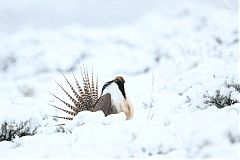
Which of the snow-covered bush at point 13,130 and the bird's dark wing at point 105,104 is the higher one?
the bird's dark wing at point 105,104

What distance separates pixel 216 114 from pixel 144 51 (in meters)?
20.0

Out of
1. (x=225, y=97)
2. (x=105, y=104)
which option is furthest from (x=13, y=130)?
(x=225, y=97)

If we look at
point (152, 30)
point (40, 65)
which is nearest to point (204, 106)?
point (40, 65)

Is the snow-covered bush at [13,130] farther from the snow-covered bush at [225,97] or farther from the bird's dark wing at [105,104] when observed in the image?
the snow-covered bush at [225,97]

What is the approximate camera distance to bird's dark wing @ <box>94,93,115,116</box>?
4.91 meters

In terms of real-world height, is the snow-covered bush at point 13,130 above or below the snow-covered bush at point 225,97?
below

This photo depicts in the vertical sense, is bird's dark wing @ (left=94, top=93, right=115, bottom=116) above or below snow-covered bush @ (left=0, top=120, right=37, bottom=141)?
above

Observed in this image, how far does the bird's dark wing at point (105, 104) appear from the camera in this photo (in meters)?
4.91

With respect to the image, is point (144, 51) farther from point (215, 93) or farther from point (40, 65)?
point (215, 93)

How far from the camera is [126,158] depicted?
3.14 metres

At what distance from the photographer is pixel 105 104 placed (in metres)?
4.93

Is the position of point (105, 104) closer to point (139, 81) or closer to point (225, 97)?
point (225, 97)

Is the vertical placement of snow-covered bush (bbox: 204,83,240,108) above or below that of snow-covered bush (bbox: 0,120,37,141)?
above

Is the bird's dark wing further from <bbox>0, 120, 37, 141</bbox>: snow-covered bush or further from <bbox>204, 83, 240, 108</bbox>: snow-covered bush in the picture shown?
<bbox>204, 83, 240, 108</bbox>: snow-covered bush
